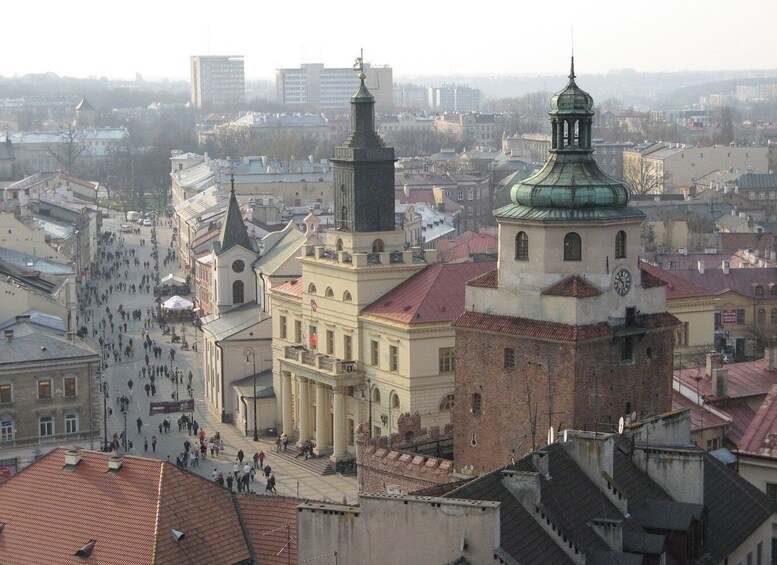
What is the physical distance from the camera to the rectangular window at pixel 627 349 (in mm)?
46031

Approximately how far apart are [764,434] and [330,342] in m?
26.2

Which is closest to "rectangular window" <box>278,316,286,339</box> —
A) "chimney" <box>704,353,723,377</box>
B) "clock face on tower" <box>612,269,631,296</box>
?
"chimney" <box>704,353,723,377</box>

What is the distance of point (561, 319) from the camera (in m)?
45.2

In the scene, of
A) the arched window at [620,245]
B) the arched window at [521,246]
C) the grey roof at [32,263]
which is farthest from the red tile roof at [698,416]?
the grey roof at [32,263]

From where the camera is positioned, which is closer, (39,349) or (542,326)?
(542,326)

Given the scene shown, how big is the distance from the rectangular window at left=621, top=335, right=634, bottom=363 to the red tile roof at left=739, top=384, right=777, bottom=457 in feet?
14.3

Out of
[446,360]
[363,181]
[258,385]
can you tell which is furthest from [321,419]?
[363,181]

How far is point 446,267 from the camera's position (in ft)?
222

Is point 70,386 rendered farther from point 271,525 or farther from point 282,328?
point 271,525

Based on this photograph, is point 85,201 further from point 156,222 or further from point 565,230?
point 565,230

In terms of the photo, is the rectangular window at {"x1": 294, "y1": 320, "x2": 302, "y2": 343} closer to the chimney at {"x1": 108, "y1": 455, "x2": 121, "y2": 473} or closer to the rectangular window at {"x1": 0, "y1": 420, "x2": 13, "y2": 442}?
the rectangular window at {"x1": 0, "y1": 420, "x2": 13, "y2": 442}

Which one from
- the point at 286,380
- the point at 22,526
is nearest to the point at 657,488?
the point at 22,526

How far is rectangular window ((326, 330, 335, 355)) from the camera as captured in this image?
7012cm

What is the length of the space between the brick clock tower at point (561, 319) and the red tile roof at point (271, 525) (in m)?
6.30
